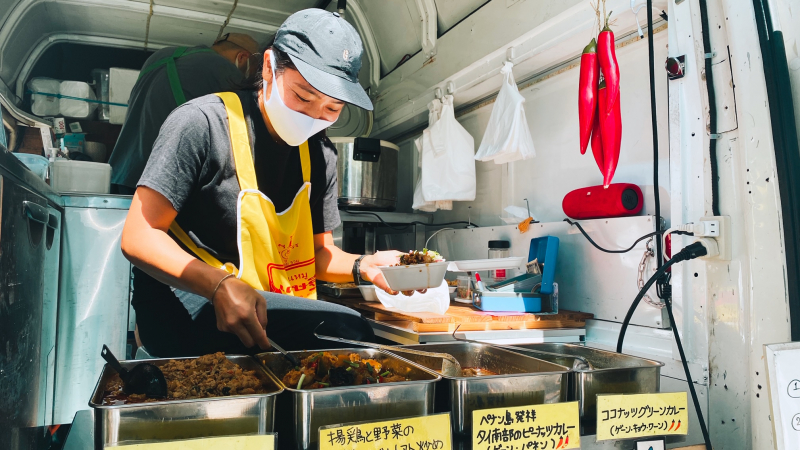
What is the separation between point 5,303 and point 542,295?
1.84 metres

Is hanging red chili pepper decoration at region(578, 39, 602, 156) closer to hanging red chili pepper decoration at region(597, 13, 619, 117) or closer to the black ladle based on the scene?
hanging red chili pepper decoration at region(597, 13, 619, 117)

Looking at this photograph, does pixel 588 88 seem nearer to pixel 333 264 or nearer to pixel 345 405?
pixel 333 264

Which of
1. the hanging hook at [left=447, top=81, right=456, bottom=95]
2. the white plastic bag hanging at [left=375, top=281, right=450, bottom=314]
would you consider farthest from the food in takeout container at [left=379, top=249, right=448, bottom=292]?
the hanging hook at [left=447, top=81, right=456, bottom=95]

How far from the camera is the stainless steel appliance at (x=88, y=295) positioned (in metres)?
2.07

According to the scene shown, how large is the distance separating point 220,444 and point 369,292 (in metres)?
1.83

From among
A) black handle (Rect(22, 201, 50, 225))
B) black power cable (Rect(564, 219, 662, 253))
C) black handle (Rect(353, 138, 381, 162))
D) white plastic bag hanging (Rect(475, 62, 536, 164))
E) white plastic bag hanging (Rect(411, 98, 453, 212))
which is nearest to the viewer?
black handle (Rect(22, 201, 50, 225))

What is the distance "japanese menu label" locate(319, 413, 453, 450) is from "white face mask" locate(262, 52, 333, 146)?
1.03 m

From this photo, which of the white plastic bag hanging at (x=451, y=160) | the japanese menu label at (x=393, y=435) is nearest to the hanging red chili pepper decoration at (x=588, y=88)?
the white plastic bag hanging at (x=451, y=160)

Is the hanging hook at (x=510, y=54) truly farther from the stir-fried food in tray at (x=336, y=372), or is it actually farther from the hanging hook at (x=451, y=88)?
the stir-fried food in tray at (x=336, y=372)

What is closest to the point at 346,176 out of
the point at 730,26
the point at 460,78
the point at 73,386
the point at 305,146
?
the point at 460,78

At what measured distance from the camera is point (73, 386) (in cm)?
207

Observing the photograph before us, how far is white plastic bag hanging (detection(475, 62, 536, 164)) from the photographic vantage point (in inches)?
91.7

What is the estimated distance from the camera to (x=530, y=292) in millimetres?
2250

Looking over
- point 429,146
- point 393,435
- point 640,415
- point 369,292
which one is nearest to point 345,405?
point 393,435
